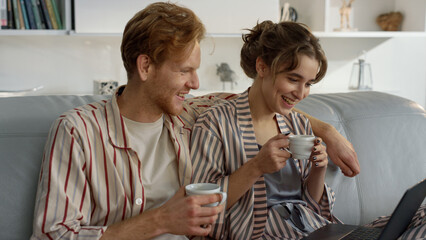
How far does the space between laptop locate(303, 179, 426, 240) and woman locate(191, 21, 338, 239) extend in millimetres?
75

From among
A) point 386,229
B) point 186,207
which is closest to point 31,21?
point 186,207

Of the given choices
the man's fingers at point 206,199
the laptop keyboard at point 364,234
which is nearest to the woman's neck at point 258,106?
the laptop keyboard at point 364,234

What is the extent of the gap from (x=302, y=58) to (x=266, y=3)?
2.01 meters

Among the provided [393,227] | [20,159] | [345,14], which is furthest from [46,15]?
[393,227]

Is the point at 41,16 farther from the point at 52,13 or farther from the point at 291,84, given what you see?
the point at 291,84

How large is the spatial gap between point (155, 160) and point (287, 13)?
242 cm

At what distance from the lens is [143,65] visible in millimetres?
1505

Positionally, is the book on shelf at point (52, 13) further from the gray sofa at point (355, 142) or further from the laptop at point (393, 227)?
the laptop at point (393, 227)

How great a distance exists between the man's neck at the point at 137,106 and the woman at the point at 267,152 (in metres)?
0.16

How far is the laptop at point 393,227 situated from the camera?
127 centimetres

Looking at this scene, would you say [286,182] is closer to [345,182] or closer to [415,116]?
[345,182]

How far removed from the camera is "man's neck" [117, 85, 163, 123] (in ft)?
5.00

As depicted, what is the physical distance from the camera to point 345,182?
1884mm

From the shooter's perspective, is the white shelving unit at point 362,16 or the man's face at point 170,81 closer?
the man's face at point 170,81
